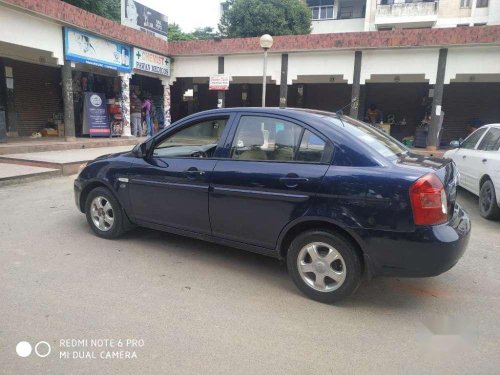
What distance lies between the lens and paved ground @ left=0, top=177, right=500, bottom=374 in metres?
2.62

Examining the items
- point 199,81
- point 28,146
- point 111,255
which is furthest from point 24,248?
point 199,81

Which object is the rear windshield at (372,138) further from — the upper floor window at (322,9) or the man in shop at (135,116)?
the upper floor window at (322,9)

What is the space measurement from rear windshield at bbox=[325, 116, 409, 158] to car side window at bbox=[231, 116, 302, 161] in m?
0.41

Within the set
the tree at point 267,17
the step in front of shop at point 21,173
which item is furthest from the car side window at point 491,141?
the tree at point 267,17

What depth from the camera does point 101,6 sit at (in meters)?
24.3

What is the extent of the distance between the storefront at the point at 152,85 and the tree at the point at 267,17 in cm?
1153

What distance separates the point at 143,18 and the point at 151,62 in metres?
5.33

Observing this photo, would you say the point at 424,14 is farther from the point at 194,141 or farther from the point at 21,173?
the point at 194,141

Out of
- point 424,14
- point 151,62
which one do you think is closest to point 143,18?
point 151,62

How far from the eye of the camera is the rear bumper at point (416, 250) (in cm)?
303

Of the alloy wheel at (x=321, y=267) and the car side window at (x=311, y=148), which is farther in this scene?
the car side window at (x=311, y=148)

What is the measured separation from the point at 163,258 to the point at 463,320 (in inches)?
115

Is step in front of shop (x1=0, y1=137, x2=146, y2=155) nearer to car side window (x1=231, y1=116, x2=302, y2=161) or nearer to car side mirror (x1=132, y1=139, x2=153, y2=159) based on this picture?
car side mirror (x1=132, y1=139, x2=153, y2=159)

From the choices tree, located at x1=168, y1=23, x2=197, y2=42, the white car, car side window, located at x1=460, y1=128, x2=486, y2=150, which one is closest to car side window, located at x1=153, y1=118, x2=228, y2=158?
the white car
